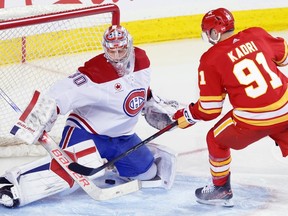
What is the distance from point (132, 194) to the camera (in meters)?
3.44

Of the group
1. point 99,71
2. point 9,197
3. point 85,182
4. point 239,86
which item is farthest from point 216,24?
point 9,197

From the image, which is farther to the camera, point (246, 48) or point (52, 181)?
point (52, 181)

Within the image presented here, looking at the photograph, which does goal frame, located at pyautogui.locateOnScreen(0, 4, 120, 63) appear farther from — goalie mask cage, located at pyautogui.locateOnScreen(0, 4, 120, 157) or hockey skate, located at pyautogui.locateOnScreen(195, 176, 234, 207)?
hockey skate, located at pyautogui.locateOnScreen(195, 176, 234, 207)

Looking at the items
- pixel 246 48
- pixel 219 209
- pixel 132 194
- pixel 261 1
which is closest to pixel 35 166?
pixel 132 194

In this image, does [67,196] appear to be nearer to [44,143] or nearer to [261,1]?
[44,143]

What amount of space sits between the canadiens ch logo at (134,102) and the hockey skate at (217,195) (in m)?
0.42

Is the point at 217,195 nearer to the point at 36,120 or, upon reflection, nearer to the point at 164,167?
the point at 164,167

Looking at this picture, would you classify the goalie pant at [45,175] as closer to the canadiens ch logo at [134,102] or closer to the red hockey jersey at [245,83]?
the canadiens ch logo at [134,102]

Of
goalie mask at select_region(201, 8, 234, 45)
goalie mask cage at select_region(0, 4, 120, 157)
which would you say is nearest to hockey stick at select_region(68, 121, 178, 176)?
goalie mask at select_region(201, 8, 234, 45)

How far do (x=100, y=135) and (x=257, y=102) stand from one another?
0.69 metres

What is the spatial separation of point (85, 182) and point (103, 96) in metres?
0.35

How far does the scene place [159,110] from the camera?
11.8 ft

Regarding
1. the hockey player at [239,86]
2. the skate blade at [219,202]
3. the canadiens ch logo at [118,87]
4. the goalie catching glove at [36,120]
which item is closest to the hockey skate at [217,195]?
the skate blade at [219,202]

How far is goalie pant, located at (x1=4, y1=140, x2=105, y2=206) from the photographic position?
3297mm
